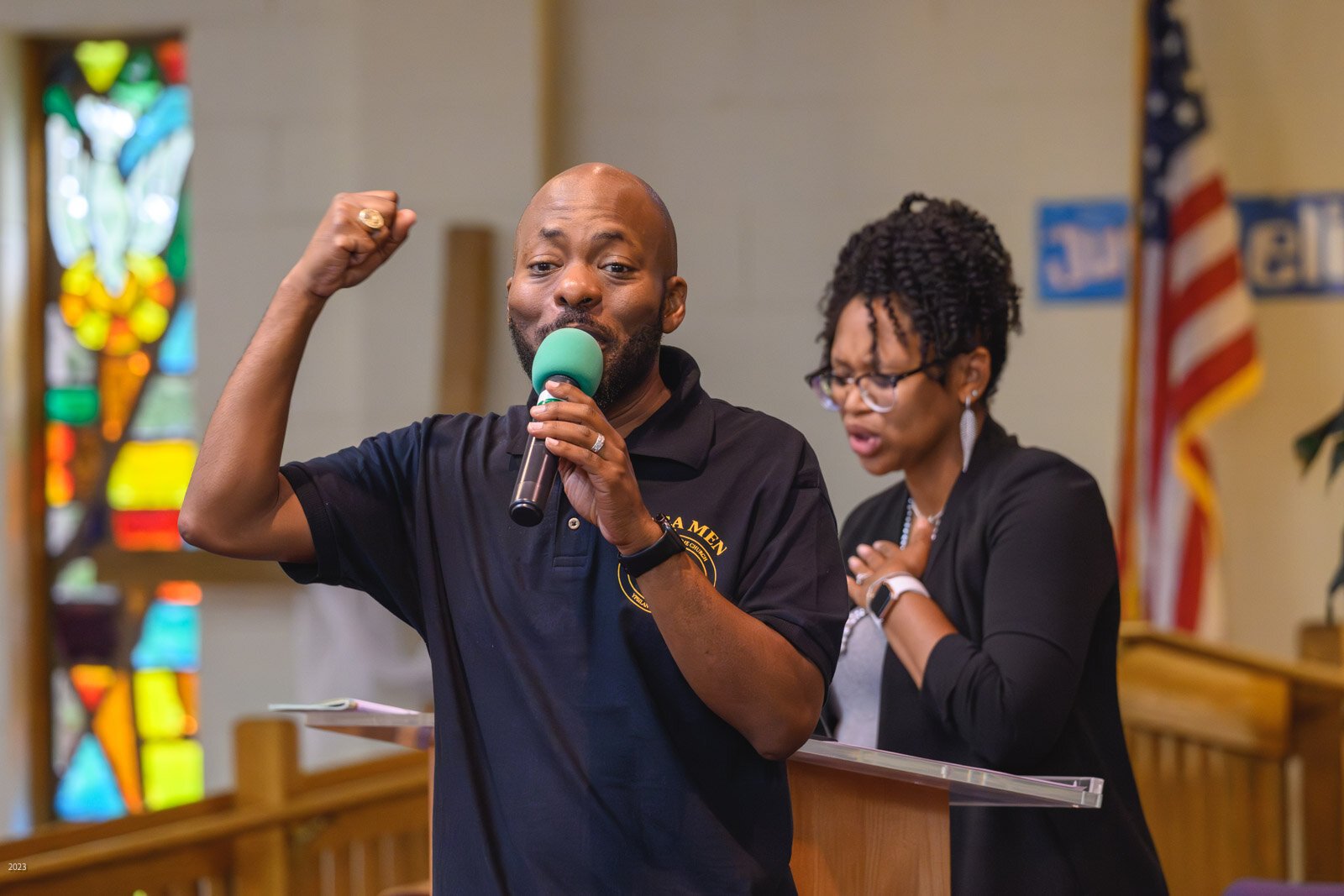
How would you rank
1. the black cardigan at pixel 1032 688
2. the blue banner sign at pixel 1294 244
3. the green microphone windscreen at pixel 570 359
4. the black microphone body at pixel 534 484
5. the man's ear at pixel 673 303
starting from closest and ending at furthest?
the black microphone body at pixel 534 484
the green microphone windscreen at pixel 570 359
the man's ear at pixel 673 303
the black cardigan at pixel 1032 688
the blue banner sign at pixel 1294 244

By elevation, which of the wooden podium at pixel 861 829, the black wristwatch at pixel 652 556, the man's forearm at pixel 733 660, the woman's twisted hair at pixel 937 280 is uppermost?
the woman's twisted hair at pixel 937 280

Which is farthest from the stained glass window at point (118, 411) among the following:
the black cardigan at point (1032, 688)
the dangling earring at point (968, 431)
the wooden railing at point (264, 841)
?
the black cardigan at point (1032, 688)

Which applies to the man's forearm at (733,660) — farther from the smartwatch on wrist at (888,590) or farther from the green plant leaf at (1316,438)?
the green plant leaf at (1316,438)

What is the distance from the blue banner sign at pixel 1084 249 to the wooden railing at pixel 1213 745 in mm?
1243

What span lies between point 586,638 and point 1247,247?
3168 mm

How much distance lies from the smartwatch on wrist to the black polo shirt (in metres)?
0.51

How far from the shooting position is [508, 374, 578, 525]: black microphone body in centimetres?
103

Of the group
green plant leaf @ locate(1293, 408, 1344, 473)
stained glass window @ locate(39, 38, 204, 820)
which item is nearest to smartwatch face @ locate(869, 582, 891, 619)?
green plant leaf @ locate(1293, 408, 1344, 473)

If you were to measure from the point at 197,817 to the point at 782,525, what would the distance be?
1512 millimetres

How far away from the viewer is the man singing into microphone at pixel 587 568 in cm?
116

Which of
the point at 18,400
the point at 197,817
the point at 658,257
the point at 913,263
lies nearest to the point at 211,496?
the point at 658,257

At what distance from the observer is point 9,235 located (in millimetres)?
4258

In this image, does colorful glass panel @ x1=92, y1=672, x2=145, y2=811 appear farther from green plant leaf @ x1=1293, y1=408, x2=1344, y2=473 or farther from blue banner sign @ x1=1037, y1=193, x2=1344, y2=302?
green plant leaf @ x1=1293, y1=408, x2=1344, y2=473

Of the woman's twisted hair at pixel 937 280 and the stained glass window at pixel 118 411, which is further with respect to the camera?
the stained glass window at pixel 118 411
